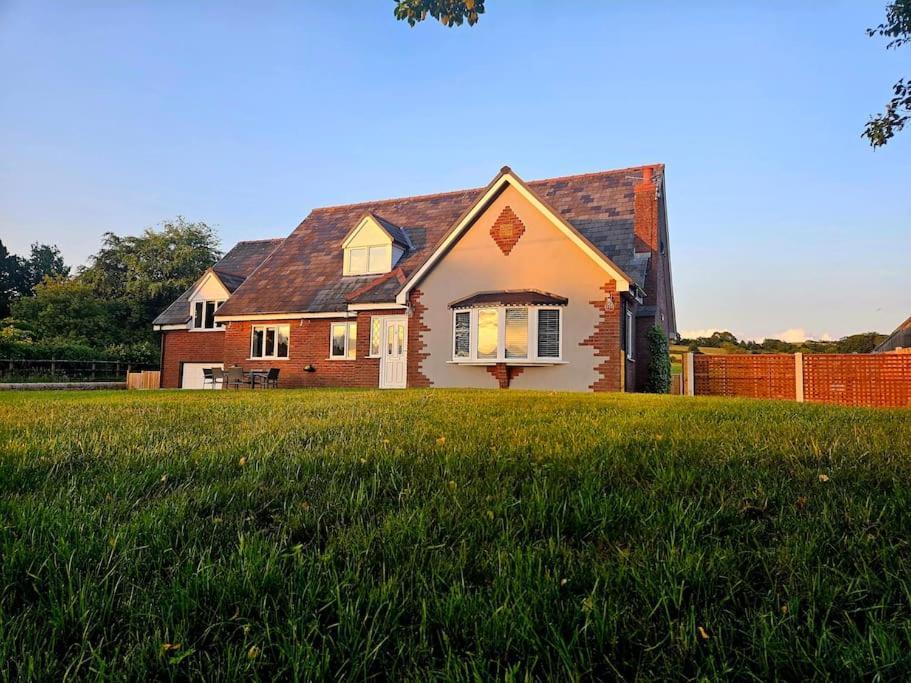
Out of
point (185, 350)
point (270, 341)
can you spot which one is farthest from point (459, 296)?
point (185, 350)

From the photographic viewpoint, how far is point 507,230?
54.2 ft

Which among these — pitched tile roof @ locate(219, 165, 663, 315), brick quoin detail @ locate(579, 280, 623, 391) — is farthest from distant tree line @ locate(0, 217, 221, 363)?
brick quoin detail @ locate(579, 280, 623, 391)

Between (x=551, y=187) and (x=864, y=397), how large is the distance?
39.8 feet

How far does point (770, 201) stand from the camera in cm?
1465

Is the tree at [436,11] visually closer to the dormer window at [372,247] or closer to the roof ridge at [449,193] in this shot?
the roof ridge at [449,193]

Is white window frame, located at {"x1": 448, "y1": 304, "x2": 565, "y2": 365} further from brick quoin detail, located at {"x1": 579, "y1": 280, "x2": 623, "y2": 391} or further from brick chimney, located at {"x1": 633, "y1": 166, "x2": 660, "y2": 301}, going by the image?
brick chimney, located at {"x1": 633, "y1": 166, "x2": 660, "y2": 301}

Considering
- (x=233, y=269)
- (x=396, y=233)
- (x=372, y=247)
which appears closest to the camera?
(x=372, y=247)

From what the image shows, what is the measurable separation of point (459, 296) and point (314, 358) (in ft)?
22.2

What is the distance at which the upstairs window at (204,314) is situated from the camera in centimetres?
2436

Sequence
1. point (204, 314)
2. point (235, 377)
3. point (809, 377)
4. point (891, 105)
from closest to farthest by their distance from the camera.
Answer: point (891, 105) → point (809, 377) → point (235, 377) → point (204, 314)

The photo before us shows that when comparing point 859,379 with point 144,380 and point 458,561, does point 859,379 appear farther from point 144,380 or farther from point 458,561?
point 144,380

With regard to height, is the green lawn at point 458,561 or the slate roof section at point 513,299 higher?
the slate roof section at point 513,299

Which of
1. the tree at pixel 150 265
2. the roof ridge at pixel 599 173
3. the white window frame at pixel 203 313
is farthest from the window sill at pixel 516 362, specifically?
the tree at pixel 150 265

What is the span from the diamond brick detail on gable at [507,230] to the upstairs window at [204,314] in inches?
562
